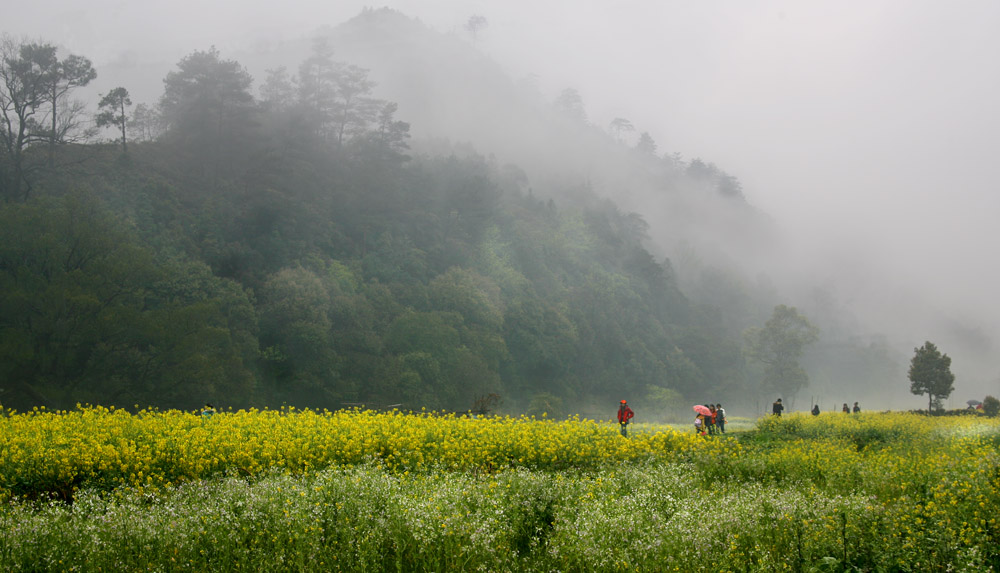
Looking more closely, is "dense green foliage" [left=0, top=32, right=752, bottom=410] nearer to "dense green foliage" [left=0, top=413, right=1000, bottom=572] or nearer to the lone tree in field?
"dense green foliage" [left=0, top=413, right=1000, bottom=572]

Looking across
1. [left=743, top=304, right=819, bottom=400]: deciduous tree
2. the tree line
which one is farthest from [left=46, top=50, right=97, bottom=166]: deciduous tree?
[left=743, top=304, right=819, bottom=400]: deciduous tree

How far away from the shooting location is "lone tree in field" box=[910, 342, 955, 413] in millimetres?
40969

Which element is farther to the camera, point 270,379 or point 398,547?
point 270,379

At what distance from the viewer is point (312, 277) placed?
5203 centimetres

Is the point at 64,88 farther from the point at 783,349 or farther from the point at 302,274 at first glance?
the point at 783,349

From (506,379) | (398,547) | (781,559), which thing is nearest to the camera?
(398,547)

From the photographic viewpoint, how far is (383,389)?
154ft

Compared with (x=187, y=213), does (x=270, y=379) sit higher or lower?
lower

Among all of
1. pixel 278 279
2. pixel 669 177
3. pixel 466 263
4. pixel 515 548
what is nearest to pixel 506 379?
pixel 466 263

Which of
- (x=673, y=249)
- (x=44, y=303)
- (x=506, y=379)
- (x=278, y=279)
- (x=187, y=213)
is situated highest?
(x=673, y=249)

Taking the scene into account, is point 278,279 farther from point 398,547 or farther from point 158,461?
point 398,547

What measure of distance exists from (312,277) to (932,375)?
148ft

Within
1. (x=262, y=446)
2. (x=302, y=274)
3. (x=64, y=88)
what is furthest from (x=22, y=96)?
(x=262, y=446)

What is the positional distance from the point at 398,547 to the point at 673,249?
127 metres
